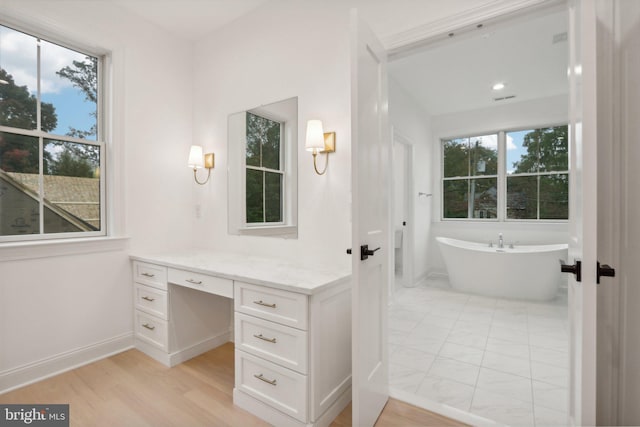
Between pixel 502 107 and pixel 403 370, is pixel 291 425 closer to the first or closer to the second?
pixel 403 370

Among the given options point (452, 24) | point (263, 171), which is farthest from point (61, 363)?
point (452, 24)

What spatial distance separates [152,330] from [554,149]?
557cm

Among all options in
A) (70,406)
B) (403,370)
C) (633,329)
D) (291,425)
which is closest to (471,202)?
(403,370)

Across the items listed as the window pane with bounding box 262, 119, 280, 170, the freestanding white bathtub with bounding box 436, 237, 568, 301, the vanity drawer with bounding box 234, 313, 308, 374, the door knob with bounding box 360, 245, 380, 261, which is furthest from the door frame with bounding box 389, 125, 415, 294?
the vanity drawer with bounding box 234, 313, 308, 374

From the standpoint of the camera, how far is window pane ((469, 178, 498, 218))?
4.90 m

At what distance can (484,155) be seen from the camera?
196 inches

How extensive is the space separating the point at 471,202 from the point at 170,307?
15.3ft

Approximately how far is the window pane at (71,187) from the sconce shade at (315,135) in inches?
71.7

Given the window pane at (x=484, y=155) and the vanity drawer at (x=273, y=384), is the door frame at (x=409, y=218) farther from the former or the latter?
the vanity drawer at (x=273, y=384)

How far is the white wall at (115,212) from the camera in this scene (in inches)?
81.4

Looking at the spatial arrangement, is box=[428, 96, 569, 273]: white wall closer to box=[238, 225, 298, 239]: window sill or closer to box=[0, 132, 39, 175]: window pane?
box=[238, 225, 298, 239]: window sill

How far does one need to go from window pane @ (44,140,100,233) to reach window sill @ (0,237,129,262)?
6.3 inches

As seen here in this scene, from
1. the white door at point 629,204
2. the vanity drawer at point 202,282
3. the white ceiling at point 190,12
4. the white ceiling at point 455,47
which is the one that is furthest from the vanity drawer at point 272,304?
the white ceiling at point 190,12

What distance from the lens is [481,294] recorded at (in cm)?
404
